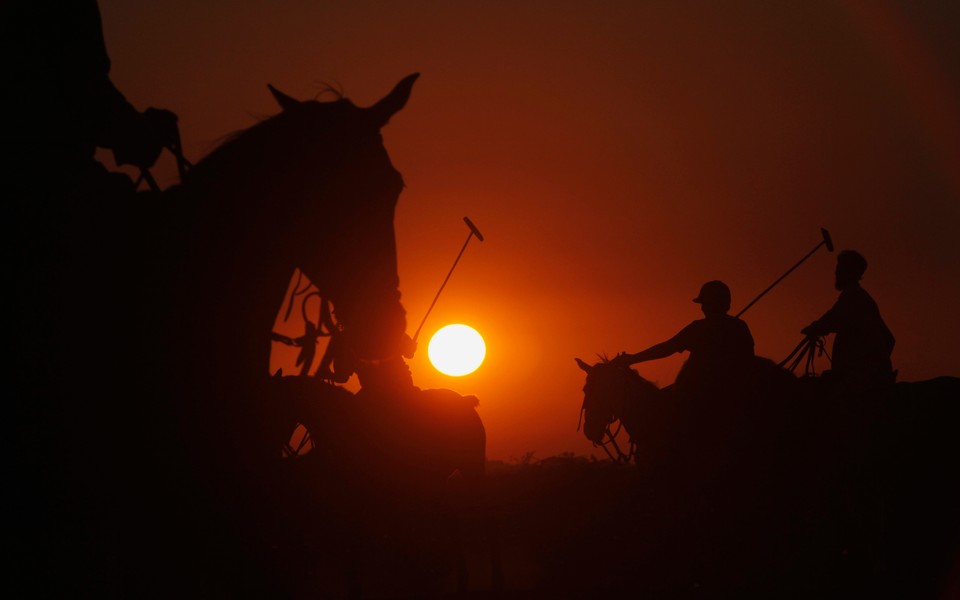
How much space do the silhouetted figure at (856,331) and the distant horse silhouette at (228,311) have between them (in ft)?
24.3

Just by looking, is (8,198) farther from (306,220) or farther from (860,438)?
(860,438)

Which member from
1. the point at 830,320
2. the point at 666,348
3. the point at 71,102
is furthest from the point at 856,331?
the point at 71,102

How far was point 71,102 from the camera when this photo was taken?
3.80 m

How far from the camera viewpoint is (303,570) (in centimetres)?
1066

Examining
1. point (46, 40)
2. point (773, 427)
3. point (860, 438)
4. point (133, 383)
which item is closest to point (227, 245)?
point (133, 383)

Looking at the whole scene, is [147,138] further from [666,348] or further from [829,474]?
[829,474]

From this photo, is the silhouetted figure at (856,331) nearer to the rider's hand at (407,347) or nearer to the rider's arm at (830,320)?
the rider's arm at (830,320)

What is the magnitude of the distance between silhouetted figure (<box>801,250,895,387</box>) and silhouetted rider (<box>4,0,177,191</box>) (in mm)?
7904

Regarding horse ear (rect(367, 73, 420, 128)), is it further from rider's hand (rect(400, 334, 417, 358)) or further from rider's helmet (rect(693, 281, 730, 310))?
rider's helmet (rect(693, 281, 730, 310))

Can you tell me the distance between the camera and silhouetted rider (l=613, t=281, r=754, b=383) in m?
9.97

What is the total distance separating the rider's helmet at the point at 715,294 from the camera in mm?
10125

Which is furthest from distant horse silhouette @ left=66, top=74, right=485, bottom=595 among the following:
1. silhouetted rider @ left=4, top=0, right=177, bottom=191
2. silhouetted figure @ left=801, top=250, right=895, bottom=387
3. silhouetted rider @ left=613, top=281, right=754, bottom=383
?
silhouetted figure @ left=801, top=250, right=895, bottom=387

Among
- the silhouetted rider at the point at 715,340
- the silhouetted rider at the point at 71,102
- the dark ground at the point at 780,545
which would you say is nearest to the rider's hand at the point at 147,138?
the silhouetted rider at the point at 71,102

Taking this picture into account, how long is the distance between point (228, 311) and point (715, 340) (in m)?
7.27
